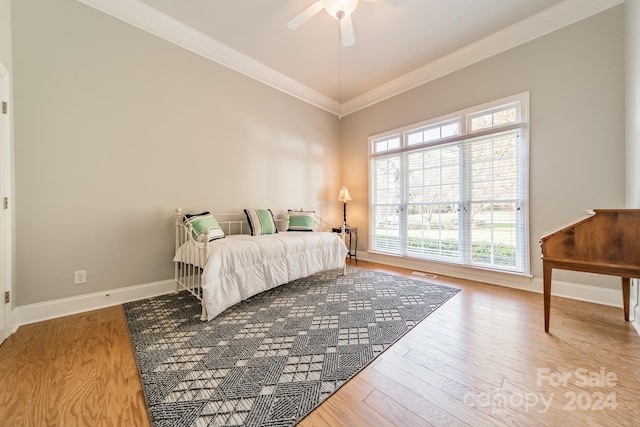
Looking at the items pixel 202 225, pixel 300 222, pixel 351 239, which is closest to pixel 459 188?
pixel 351 239

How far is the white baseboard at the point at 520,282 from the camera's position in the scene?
2.21 m

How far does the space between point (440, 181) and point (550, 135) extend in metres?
1.16

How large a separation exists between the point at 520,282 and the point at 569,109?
1861 mm

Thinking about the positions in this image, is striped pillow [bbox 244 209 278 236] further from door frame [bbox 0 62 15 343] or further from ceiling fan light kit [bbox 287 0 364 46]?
ceiling fan light kit [bbox 287 0 364 46]

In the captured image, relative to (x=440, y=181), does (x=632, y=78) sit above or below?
above

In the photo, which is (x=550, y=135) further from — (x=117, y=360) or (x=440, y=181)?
(x=117, y=360)

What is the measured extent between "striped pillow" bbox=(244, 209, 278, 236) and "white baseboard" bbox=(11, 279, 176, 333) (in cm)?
104

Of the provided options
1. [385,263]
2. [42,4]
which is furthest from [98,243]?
[385,263]

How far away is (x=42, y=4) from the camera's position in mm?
1984

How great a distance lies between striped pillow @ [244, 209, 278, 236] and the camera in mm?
3020

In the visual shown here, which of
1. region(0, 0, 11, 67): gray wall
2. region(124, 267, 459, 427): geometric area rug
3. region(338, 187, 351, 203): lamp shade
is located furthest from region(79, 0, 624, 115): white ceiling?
region(124, 267, 459, 427): geometric area rug

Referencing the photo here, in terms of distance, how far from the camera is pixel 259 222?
305cm

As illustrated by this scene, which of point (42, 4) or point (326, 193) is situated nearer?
point (42, 4)

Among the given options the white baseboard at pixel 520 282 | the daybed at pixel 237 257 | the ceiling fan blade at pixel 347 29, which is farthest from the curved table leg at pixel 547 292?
the ceiling fan blade at pixel 347 29
